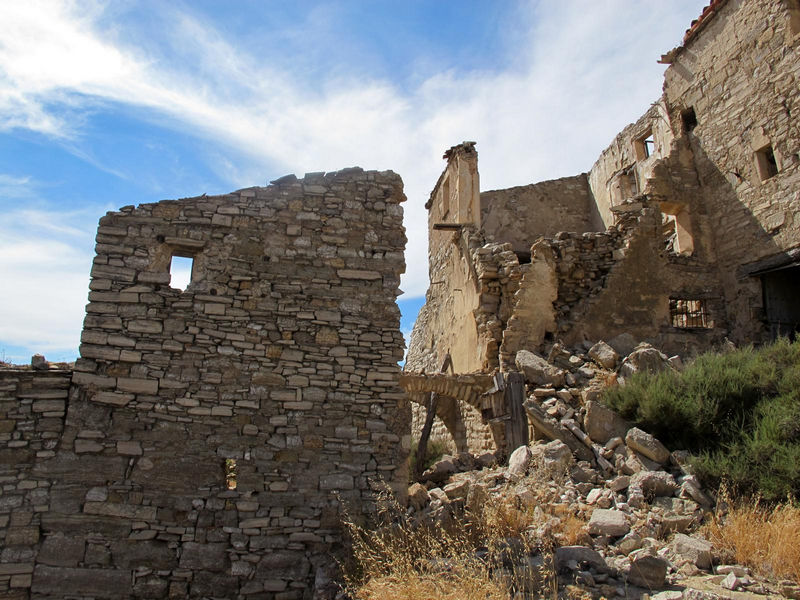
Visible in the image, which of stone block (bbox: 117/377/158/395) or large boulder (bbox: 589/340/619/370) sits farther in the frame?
large boulder (bbox: 589/340/619/370)

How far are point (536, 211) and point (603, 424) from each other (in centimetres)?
1006

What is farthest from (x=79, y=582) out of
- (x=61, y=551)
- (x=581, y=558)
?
(x=581, y=558)

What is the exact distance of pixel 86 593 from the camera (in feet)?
18.2

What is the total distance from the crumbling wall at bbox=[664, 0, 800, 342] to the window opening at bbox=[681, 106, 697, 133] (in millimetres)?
24

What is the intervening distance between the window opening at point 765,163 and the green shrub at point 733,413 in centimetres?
556

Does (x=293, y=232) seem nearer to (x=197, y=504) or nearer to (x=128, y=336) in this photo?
(x=128, y=336)

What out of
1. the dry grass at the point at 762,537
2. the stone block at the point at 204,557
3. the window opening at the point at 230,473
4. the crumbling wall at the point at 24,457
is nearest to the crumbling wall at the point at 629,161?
the dry grass at the point at 762,537

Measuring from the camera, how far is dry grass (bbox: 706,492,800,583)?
471 centimetres

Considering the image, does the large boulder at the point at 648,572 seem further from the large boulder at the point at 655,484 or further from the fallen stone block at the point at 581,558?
the large boulder at the point at 655,484

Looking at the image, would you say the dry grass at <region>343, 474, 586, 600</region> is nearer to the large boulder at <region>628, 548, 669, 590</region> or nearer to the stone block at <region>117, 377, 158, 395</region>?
the large boulder at <region>628, 548, 669, 590</region>

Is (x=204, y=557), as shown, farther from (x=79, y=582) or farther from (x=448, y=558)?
(x=448, y=558)

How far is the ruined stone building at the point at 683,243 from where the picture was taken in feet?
36.7

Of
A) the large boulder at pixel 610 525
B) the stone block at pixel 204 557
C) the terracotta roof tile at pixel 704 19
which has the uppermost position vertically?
the terracotta roof tile at pixel 704 19

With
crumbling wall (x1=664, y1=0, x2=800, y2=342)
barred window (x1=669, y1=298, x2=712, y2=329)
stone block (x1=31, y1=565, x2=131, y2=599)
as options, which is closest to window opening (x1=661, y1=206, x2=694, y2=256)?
crumbling wall (x1=664, y1=0, x2=800, y2=342)
